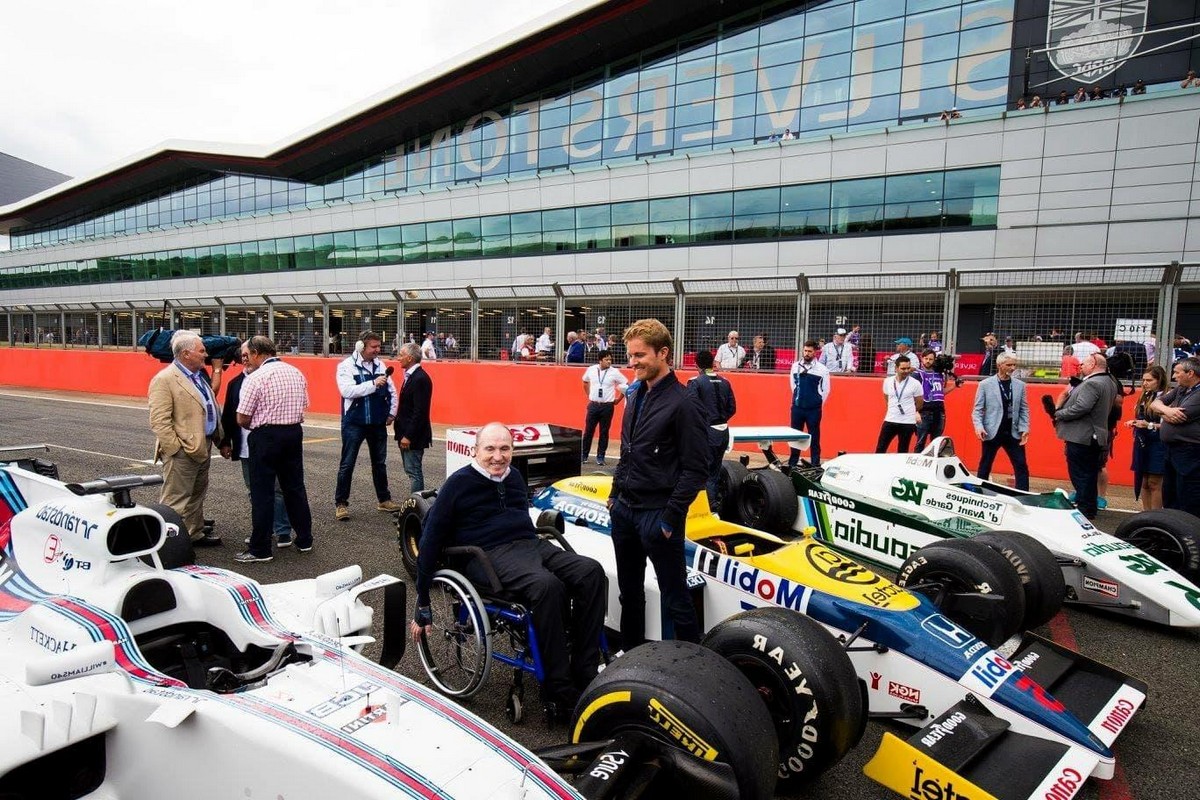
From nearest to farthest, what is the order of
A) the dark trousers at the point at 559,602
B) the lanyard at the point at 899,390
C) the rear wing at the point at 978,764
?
the rear wing at the point at 978,764 < the dark trousers at the point at 559,602 < the lanyard at the point at 899,390

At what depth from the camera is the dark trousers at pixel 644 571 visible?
3.37m

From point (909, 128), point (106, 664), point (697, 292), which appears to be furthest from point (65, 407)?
point (909, 128)

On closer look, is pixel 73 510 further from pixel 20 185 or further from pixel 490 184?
pixel 20 185

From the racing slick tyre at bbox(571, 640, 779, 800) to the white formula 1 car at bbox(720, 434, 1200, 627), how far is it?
89.3 inches

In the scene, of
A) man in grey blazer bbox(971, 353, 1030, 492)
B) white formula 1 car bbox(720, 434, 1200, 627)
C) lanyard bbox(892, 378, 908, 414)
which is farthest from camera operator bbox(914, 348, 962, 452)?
white formula 1 car bbox(720, 434, 1200, 627)

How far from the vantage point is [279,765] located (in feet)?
6.31

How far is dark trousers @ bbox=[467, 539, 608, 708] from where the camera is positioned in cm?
314

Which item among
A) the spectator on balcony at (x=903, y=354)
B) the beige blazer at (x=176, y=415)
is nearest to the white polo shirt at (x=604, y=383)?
the spectator on balcony at (x=903, y=354)

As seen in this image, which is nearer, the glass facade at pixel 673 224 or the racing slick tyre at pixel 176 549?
the racing slick tyre at pixel 176 549

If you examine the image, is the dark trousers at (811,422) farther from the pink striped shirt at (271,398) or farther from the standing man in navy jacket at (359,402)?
the pink striped shirt at (271,398)

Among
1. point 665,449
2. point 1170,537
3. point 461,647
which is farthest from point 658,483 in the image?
point 1170,537

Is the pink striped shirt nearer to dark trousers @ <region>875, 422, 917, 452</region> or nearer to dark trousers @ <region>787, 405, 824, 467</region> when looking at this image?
dark trousers @ <region>787, 405, 824, 467</region>

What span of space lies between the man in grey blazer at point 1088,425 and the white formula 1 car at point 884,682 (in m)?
4.04

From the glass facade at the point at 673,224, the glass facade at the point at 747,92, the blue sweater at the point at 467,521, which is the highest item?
the glass facade at the point at 747,92
